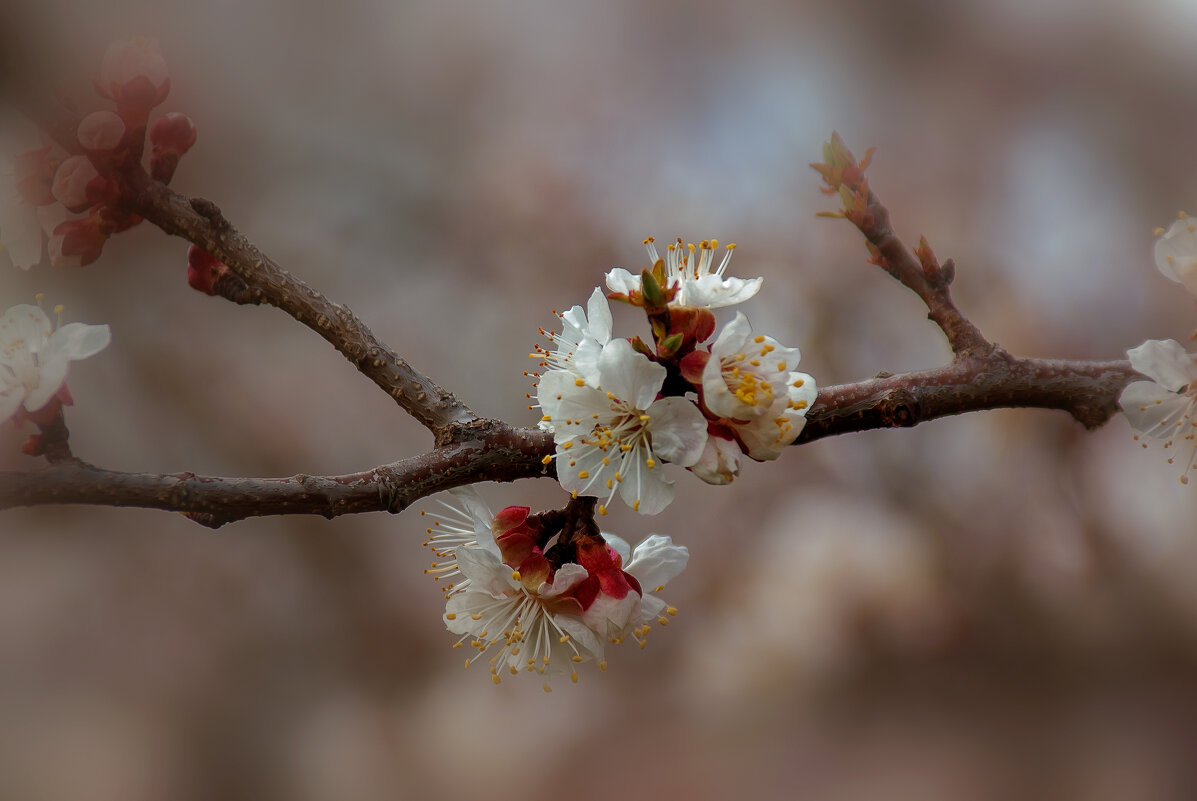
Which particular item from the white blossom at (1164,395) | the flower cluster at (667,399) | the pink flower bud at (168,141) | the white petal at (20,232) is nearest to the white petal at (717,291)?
the flower cluster at (667,399)

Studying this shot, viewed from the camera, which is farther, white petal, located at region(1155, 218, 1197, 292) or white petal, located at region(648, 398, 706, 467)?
white petal, located at region(1155, 218, 1197, 292)

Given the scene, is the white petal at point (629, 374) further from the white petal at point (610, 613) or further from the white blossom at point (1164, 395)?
the white blossom at point (1164, 395)

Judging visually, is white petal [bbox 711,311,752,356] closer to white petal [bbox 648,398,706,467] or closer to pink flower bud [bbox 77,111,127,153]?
white petal [bbox 648,398,706,467]

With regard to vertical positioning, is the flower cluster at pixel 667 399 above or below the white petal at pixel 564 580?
above

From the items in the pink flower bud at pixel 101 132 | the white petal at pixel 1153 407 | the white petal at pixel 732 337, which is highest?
the white petal at pixel 1153 407

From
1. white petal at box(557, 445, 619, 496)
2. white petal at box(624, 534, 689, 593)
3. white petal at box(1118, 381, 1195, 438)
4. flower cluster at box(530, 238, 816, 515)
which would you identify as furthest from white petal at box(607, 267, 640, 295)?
white petal at box(1118, 381, 1195, 438)

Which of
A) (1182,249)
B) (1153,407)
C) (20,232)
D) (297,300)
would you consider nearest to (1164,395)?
(1153,407)
